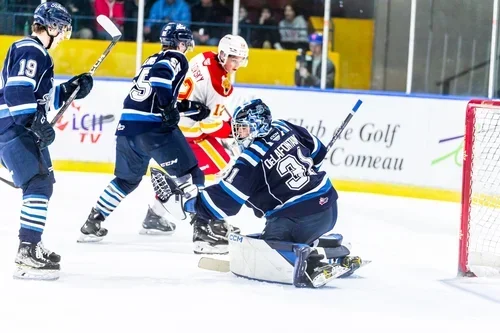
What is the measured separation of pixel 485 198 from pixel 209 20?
3731 mm

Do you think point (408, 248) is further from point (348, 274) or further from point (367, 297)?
point (367, 297)

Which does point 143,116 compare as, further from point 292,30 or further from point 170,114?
point 292,30

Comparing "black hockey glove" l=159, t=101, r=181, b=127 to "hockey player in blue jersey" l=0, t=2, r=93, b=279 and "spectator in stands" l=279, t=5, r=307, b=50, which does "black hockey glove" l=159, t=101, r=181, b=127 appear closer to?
"hockey player in blue jersey" l=0, t=2, r=93, b=279

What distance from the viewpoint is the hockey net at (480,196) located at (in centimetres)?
458

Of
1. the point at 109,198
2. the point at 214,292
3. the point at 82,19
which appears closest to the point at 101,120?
the point at 82,19

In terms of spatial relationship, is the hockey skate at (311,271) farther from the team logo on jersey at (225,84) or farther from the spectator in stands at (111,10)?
the spectator in stands at (111,10)

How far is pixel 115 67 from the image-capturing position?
8164mm

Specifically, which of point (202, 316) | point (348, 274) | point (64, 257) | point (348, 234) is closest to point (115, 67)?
point (348, 234)

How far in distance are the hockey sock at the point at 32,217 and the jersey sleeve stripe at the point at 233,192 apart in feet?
2.35

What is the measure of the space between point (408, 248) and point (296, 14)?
344 centimetres

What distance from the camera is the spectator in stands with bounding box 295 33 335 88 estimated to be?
7.98m

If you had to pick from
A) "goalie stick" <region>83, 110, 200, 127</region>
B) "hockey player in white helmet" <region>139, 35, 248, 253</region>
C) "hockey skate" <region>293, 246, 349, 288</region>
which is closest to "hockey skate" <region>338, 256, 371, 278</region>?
"hockey skate" <region>293, 246, 349, 288</region>

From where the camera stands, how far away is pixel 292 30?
26.9 feet

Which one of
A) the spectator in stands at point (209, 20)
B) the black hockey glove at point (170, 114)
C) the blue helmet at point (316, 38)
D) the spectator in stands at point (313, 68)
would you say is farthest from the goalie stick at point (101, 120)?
the black hockey glove at point (170, 114)
